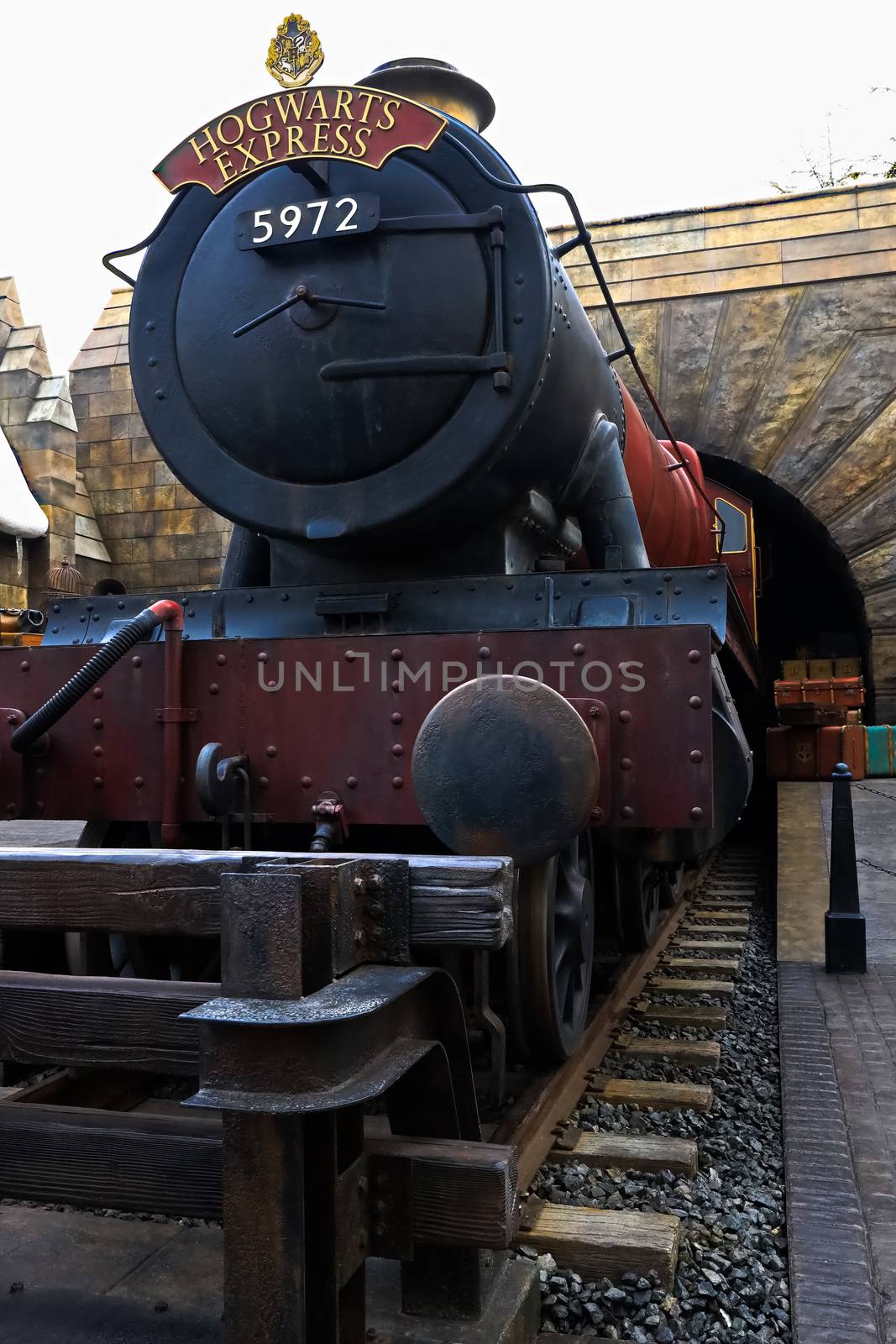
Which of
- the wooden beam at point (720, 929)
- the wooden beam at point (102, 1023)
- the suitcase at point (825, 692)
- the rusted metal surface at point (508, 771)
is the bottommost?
the wooden beam at point (720, 929)

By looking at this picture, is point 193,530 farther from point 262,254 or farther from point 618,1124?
point 618,1124

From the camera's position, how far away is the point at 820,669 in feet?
36.7

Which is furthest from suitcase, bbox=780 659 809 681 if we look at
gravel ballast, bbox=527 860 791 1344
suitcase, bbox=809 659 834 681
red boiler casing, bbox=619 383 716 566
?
gravel ballast, bbox=527 860 791 1344

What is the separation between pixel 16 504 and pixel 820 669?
306 inches

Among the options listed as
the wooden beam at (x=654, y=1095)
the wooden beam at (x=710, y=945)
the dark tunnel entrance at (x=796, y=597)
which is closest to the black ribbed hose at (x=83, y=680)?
the wooden beam at (x=654, y=1095)

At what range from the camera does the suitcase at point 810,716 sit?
6.95 meters

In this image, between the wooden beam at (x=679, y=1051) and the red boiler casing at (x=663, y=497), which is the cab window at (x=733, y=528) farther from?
the wooden beam at (x=679, y=1051)

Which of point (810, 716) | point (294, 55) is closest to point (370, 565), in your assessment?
point (294, 55)

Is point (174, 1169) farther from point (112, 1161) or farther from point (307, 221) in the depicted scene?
point (307, 221)

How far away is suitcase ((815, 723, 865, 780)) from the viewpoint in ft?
22.9

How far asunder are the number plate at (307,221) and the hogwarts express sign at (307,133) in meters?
0.11

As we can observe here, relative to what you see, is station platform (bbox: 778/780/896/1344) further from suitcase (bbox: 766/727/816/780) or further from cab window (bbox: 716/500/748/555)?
cab window (bbox: 716/500/748/555)

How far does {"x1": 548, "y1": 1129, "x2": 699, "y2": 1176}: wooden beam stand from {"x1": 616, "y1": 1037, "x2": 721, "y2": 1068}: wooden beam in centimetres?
62

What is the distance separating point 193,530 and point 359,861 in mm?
8496
